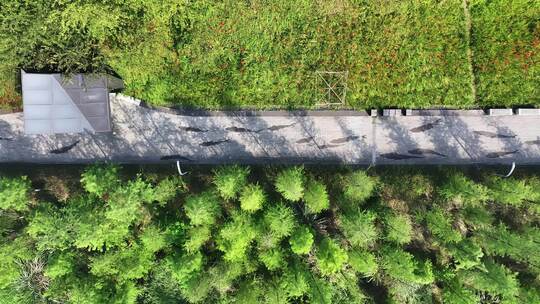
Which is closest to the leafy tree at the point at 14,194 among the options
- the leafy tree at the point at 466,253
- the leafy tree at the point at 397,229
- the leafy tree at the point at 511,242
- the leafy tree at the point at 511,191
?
the leafy tree at the point at 397,229

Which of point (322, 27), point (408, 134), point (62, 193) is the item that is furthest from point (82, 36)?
point (408, 134)

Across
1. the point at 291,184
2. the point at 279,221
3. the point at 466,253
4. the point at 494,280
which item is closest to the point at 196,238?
the point at 279,221

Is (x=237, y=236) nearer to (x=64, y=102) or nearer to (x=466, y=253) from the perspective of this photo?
(x=64, y=102)

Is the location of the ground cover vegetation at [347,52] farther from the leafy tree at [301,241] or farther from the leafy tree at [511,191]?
the leafy tree at [301,241]

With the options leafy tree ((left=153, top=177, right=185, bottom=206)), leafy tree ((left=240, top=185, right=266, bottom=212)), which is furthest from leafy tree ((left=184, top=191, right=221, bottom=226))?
leafy tree ((left=153, top=177, right=185, bottom=206))

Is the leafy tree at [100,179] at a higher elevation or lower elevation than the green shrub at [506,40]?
lower
